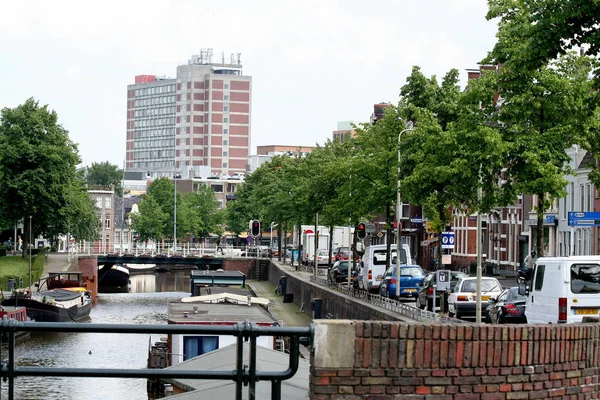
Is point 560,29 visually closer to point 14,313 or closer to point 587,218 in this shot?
point 587,218

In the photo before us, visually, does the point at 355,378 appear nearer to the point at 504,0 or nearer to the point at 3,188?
the point at 504,0

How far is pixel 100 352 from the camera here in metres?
56.8

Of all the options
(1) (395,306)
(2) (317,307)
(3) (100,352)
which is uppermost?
(1) (395,306)

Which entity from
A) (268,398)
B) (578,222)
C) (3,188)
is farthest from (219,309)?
(3,188)

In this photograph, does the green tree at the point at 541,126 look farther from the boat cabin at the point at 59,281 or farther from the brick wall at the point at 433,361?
the boat cabin at the point at 59,281

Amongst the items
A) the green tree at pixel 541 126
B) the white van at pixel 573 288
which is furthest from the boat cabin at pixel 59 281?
the white van at pixel 573 288

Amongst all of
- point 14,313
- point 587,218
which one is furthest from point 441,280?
point 14,313

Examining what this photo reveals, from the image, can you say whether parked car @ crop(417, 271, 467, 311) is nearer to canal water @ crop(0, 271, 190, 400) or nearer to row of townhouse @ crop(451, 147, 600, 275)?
row of townhouse @ crop(451, 147, 600, 275)

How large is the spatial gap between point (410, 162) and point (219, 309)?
14.9 m

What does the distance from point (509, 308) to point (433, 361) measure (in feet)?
90.6

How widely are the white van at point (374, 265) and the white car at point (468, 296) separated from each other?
18.4m

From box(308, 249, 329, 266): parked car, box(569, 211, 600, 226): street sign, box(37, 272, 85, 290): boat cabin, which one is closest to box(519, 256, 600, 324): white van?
box(569, 211, 600, 226): street sign

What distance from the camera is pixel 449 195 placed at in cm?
4531

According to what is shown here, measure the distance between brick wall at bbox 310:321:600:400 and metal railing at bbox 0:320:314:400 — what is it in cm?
21
